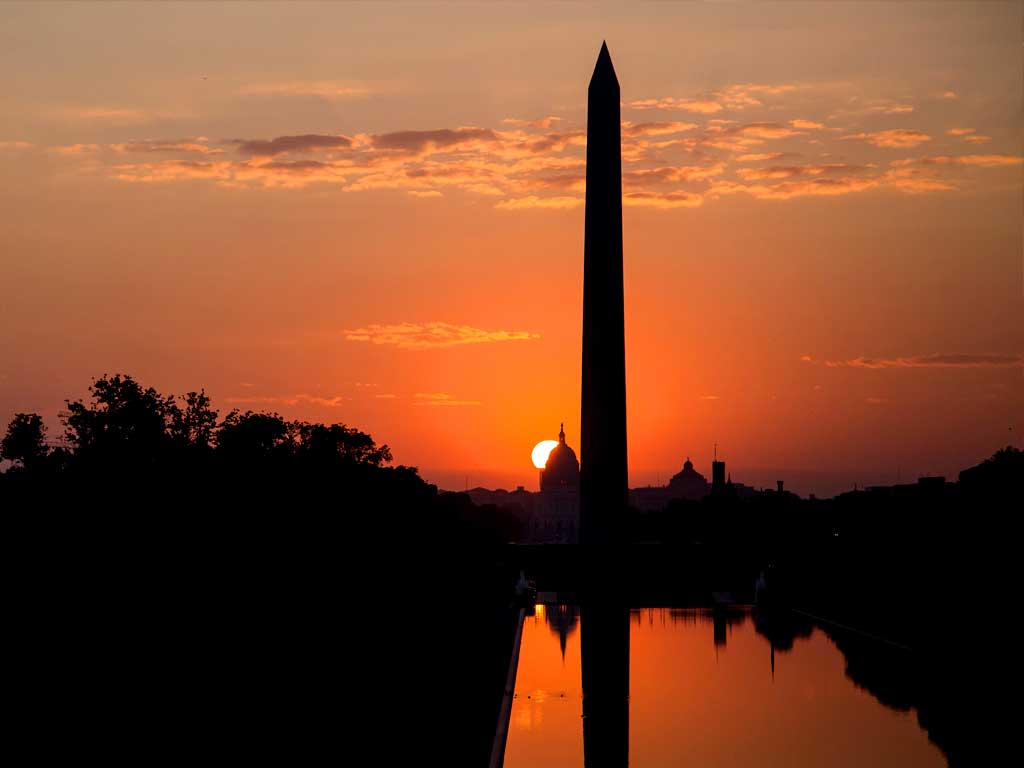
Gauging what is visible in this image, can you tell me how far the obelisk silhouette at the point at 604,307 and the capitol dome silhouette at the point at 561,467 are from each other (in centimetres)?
Result: 12028

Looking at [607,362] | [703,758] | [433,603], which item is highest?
[607,362]

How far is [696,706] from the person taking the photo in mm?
37156

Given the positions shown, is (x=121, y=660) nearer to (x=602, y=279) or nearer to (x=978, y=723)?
(x=978, y=723)

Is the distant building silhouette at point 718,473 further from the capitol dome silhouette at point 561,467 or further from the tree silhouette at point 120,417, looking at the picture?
the tree silhouette at point 120,417

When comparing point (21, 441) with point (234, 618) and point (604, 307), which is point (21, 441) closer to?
point (604, 307)

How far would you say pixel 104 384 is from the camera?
67.0m

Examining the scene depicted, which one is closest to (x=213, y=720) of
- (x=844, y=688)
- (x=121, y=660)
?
(x=121, y=660)

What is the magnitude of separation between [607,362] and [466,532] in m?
9.48

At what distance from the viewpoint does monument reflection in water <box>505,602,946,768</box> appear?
3066 centimetres

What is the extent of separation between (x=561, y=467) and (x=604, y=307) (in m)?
124

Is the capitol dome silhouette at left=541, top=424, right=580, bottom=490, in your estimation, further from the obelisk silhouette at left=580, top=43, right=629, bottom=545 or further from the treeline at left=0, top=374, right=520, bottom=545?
the obelisk silhouette at left=580, top=43, right=629, bottom=545

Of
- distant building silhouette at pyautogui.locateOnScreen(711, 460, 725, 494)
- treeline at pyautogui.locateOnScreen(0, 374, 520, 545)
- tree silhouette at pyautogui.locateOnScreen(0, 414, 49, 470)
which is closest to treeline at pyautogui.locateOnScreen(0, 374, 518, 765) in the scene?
treeline at pyautogui.locateOnScreen(0, 374, 520, 545)

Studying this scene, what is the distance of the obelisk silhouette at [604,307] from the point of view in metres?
54.2

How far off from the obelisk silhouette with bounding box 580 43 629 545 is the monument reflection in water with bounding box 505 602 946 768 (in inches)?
205
